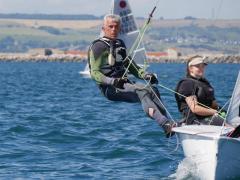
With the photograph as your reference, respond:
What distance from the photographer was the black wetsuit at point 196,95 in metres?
10.8

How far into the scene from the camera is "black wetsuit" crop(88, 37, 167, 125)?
1089 cm

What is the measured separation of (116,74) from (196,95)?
1226 millimetres

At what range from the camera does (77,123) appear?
18281mm

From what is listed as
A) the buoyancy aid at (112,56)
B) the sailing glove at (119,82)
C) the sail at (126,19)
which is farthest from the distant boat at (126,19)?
the sailing glove at (119,82)

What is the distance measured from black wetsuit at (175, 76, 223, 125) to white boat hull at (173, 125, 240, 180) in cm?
75

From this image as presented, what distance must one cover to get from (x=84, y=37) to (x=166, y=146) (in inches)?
7262

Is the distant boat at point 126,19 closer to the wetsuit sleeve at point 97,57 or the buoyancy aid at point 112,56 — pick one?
the buoyancy aid at point 112,56

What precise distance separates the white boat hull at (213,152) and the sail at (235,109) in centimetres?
21

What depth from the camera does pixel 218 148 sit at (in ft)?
31.0

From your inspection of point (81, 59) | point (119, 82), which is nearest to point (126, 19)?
point (119, 82)

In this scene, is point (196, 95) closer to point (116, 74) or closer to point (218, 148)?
point (116, 74)

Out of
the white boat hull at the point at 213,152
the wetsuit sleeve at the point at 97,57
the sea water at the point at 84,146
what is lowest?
the sea water at the point at 84,146

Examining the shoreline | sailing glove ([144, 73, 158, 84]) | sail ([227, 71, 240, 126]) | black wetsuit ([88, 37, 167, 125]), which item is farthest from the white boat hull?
the shoreline

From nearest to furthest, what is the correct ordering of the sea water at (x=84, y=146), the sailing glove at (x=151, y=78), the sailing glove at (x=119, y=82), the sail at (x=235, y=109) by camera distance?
the sail at (x=235, y=109), the sailing glove at (x=119, y=82), the sailing glove at (x=151, y=78), the sea water at (x=84, y=146)
